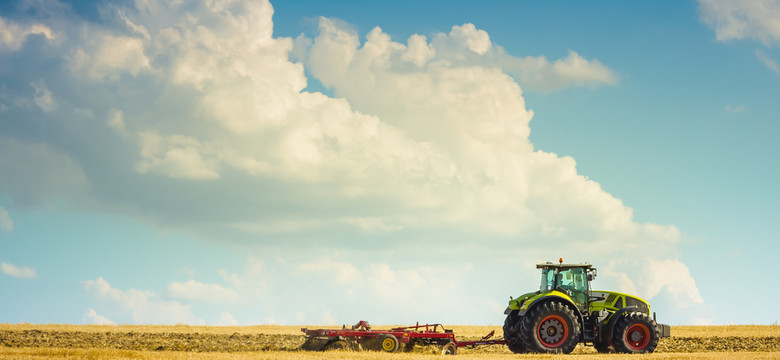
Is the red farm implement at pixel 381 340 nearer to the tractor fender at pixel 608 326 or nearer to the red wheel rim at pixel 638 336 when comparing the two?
the tractor fender at pixel 608 326

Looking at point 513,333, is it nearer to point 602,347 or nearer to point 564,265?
point 564,265

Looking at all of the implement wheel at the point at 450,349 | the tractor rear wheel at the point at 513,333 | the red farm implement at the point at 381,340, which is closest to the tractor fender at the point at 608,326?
the tractor rear wheel at the point at 513,333

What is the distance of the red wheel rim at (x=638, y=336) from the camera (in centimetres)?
2245

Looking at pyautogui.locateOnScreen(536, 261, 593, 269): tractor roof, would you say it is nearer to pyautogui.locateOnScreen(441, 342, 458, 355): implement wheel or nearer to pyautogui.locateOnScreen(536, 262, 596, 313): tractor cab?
pyautogui.locateOnScreen(536, 262, 596, 313): tractor cab

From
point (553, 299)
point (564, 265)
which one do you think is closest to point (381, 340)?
point (553, 299)

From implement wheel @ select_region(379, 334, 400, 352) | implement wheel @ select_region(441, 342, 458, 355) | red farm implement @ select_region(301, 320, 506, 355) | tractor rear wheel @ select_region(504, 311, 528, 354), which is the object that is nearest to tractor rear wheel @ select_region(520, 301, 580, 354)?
tractor rear wheel @ select_region(504, 311, 528, 354)

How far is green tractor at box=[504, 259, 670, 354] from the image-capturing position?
21.7m

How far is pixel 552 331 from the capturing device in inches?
859

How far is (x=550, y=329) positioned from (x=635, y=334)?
3.04 metres

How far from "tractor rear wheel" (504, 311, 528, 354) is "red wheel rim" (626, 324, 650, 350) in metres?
3.49

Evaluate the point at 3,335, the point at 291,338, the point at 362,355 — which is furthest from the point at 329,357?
the point at 3,335

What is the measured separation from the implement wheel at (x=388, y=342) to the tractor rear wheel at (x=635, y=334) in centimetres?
726

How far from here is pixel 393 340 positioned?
21328 mm

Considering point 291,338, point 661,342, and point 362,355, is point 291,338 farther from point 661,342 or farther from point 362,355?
point 661,342
